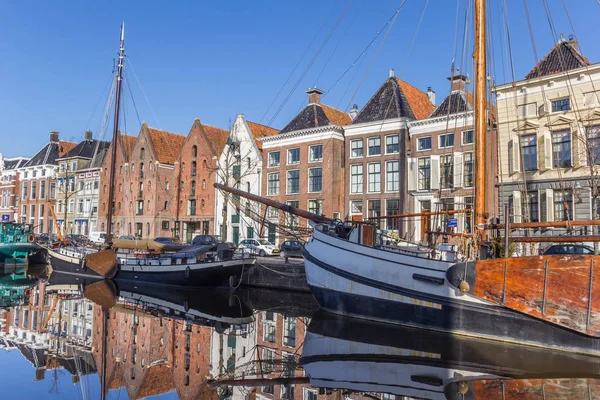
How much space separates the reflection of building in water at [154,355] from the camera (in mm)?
10188

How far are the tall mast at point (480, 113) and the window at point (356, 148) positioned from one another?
20.9 m

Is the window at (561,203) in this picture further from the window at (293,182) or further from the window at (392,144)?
the window at (293,182)

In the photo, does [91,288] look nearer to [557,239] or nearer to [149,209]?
[557,239]

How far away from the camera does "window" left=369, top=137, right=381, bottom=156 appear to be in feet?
116

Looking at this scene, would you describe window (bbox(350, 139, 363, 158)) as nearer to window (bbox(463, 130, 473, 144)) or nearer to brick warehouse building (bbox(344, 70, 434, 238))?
Answer: brick warehouse building (bbox(344, 70, 434, 238))

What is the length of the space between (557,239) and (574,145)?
14.5m

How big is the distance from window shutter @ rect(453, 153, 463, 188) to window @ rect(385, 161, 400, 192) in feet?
14.1

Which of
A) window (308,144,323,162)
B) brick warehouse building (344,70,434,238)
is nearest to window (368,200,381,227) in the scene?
brick warehouse building (344,70,434,238)

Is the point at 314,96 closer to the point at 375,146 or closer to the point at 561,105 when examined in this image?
the point at 375,146

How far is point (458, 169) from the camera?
101 feet

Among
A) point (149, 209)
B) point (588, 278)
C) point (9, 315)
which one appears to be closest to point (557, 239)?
point (588, 278)

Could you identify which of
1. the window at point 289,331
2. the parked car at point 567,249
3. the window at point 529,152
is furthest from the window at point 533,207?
the window at point 289,331

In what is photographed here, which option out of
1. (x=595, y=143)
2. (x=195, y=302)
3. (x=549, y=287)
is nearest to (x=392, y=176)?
(x=595, y=143)

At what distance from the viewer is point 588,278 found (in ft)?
38.5
